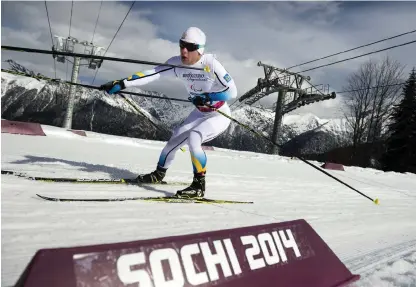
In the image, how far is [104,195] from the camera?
4055 mm

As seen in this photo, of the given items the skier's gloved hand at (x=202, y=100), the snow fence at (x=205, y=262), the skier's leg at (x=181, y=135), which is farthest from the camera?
the skier's leg at (x=181, y=135)

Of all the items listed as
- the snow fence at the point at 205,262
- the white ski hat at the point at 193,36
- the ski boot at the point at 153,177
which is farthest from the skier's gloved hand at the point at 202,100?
the snow fence at the point at 205,262

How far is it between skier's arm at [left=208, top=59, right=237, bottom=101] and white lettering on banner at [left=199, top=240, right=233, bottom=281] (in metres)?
2.95

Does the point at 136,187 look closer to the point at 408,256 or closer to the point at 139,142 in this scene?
the point at 408,256

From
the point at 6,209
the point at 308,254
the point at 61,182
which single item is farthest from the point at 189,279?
the point at 61,182

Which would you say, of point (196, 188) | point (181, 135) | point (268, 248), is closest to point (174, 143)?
point (181, 135)

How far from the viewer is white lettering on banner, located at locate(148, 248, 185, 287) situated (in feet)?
4.90

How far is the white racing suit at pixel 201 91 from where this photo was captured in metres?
4.46

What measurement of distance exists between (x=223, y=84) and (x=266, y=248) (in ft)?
9.27

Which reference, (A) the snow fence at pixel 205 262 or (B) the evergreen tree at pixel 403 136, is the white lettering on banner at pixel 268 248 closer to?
(A) the snow fence at pixel 205 262

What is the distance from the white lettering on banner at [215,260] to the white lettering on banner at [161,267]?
0.55 ft

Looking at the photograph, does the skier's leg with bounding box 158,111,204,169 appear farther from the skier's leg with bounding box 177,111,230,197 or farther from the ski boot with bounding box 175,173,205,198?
the ski boot with bounding box 175,173,205,198

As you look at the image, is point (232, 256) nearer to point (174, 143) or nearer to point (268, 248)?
point (268, 248)

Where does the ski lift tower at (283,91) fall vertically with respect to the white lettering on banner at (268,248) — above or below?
above
